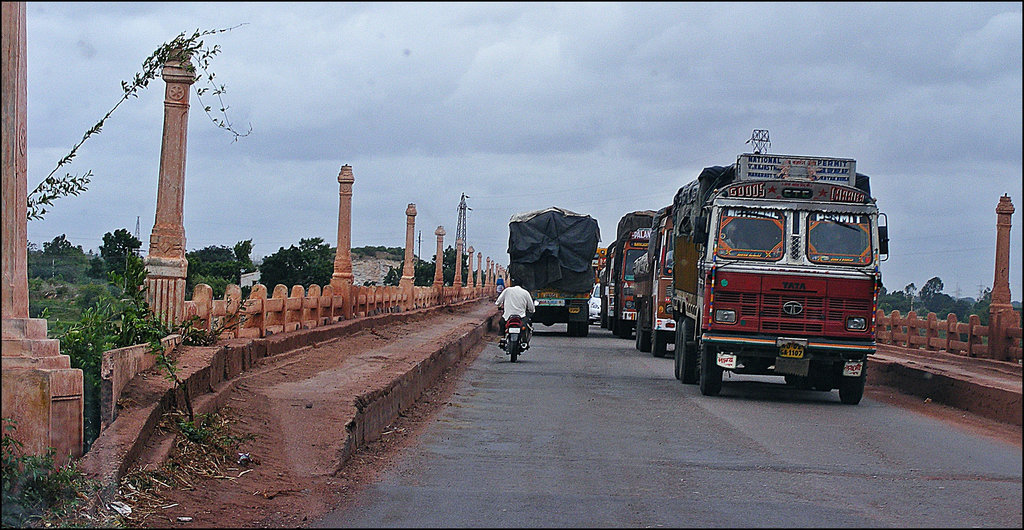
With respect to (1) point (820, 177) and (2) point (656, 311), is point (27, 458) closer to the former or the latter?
(1) point (820, 177)

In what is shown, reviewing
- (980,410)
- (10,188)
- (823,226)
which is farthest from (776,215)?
(10,188)

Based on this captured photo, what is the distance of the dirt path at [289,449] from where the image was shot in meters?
6.45

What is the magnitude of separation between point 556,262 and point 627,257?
90.3 inches

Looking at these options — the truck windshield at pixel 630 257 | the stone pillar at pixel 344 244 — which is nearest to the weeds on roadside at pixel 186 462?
the stone pillar at pixel 344 244

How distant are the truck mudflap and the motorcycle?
282 inches

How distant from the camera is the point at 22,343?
252 inches

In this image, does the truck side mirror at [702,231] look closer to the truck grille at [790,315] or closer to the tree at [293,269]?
the truck grille at [790,315]

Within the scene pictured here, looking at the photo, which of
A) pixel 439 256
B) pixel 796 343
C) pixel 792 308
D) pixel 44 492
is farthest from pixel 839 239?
pixel 439 256

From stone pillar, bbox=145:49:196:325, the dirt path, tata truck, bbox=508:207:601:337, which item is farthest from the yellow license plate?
tata truck, bbox=508:207:601:337

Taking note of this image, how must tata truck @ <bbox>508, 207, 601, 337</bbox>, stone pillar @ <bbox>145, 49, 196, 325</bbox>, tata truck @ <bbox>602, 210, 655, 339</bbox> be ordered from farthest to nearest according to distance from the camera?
tata truck @ <bbox>508, 207, 601, 337</bbox>
tata truck @ <bbox>602, 210, 655, 339</bbox>
stone pillar @ <bbox>145, 49, 196, 325</bbox>

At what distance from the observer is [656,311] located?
72.7 feet

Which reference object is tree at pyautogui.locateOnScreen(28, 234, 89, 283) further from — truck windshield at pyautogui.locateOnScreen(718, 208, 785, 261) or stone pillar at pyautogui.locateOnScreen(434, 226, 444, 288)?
stone pillar at pyautogui.locateOnScreen(434, 226, 444, 288)

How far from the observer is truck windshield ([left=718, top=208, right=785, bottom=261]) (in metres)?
13.4

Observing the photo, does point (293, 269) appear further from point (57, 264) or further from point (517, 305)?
point (57, 264)
